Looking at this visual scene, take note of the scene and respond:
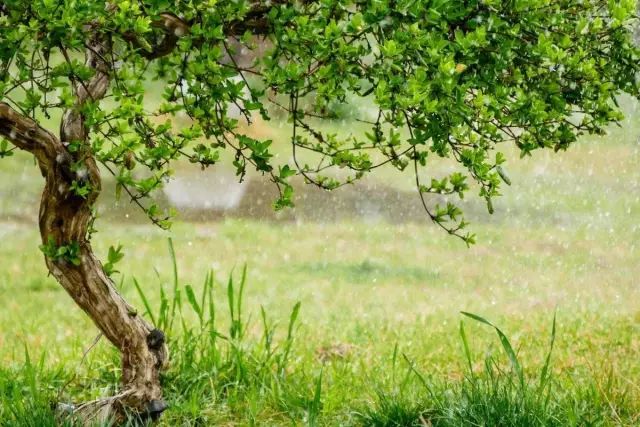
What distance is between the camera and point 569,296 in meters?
11.2

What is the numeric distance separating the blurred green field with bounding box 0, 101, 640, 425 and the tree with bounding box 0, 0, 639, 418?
1.17 m

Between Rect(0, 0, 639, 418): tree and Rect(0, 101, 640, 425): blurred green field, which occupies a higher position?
Rect(0, 0, 639, 418): tree

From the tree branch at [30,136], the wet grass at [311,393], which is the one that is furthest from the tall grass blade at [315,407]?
the tree branch at [30,136]

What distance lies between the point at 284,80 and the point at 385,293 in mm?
7944

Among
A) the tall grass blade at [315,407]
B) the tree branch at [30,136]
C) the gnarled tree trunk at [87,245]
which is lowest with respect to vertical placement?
the tall grass blade at [315,407]

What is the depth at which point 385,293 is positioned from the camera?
11320mm

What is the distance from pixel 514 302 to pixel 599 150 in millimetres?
9724

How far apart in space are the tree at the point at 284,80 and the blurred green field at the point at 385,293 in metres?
1.17

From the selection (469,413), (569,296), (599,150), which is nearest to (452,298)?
(569,296)

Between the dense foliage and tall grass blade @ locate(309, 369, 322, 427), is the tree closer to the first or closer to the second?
the dense foliage

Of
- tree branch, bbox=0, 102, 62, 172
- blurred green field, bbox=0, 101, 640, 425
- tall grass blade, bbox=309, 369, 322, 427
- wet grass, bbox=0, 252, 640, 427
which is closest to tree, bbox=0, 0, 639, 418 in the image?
tree branch, bbox=0, 102, 62, 172

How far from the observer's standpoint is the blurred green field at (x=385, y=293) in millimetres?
5641

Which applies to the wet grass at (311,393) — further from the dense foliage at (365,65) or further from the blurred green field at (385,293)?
the dense foliage at (365,65)

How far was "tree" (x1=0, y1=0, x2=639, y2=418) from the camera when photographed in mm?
3512
